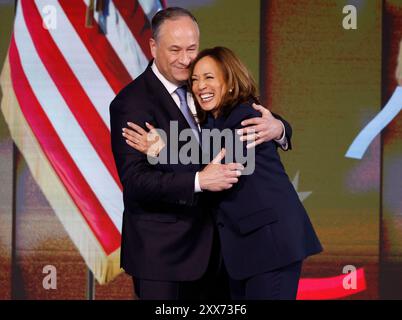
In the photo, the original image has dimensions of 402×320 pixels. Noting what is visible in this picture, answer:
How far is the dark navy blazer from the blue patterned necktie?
0.16 metres

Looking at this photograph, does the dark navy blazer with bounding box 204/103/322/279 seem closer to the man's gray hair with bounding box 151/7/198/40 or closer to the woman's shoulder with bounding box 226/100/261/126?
the woman's shoulder with bounding box 226/100/261/126

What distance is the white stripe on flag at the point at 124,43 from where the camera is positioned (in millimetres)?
4156

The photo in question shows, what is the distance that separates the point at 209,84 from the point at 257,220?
47cm

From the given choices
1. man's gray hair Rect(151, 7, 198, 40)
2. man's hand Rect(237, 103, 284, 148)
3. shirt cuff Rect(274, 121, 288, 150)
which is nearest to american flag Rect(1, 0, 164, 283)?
man's gray hair Rect(151, 7, 198, 40)

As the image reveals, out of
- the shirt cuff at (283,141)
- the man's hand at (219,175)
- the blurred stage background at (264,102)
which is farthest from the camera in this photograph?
the blurred stage background at (264,102)

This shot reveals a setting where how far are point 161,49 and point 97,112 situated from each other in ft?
4.15

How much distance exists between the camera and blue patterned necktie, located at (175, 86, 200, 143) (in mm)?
2894

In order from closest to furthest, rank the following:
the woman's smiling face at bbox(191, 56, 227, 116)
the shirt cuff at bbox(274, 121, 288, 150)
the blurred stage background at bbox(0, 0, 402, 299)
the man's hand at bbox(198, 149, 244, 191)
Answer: the man's hand at bbox(198, 149, 244, 191) → the woman's smiling face at bbox(191, 56, 227, 116) → the shirt cuff at bbox(274, 121, 288, 150) → the blurred stage background at bbox(0, 0, 402, 299)

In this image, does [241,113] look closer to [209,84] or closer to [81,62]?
[209,84]

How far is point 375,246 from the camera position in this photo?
4.13m

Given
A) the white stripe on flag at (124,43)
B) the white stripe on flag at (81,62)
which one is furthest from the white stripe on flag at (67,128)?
the white stripe on flag at (124,43)

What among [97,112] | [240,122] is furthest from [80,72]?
[240,122]

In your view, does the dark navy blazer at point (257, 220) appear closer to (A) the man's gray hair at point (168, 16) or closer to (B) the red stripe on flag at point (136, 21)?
(A) the man's gray hair at point (168, 16)

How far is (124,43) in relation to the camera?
Result: 4.16 meters
